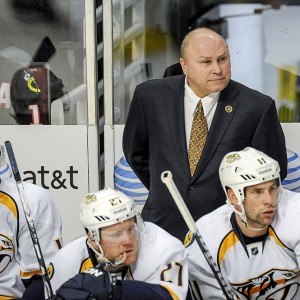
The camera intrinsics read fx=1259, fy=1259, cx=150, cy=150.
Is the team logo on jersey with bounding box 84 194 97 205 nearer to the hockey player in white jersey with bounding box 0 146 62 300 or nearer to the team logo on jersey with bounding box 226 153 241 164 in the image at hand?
the hockey player in white jersey with bounding box 0 146 62 300

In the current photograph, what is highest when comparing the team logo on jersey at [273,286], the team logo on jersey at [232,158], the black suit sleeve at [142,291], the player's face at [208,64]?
the player's face at [208,64]

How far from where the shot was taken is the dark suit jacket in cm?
575

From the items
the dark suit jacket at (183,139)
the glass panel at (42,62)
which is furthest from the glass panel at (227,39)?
the dark suit jacket at (183,139)

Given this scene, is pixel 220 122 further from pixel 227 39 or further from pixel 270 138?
pixel 227 39

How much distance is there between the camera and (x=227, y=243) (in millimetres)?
5250

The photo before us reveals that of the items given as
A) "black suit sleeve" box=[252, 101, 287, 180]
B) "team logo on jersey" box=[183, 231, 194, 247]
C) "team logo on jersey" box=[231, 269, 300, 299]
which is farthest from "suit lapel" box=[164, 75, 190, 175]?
"team logo on jersey" box=[231, 269, 300, 299]

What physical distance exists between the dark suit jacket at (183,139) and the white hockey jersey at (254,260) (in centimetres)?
51

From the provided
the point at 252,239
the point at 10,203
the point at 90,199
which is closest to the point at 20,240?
the point at 10,203

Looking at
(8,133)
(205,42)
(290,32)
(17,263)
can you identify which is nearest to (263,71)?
(290,32)

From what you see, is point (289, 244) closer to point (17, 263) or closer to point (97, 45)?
point (17, 263)

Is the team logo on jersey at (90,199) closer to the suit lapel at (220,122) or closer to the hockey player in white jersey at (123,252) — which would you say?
the hockey player in white jersey at (123,252)

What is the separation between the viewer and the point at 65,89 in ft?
22.1

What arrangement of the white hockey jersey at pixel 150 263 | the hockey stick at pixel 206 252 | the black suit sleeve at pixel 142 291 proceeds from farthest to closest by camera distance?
the white hockey jersey at pixel 150 263
the hockey stick at pixel 206 252
the black suit sleeve at pixel 142 291

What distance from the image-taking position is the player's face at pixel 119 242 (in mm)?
4918
